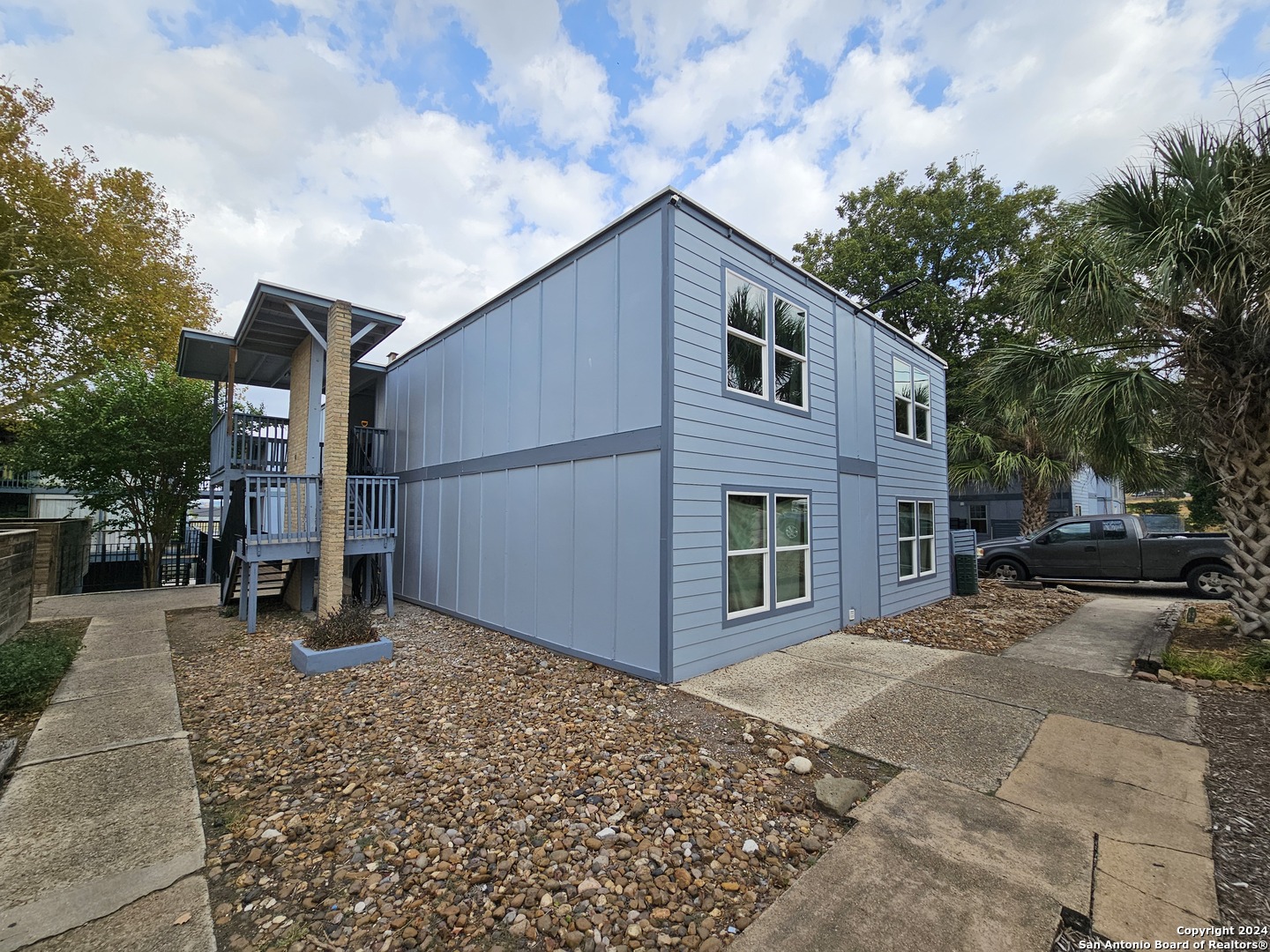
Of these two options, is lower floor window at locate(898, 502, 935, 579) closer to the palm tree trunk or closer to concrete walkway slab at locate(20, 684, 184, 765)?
the palm tree trunk

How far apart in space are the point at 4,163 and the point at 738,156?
612 inches

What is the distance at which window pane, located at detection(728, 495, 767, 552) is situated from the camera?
19.4 ft

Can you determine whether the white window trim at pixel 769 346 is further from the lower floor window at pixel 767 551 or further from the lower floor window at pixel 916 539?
the lower floor window at pixel 916 539

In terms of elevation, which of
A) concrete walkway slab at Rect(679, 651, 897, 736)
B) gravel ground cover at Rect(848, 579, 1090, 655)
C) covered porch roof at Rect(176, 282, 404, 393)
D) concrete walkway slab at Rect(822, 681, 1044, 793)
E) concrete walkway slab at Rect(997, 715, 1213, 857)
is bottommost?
gravel ground cover at Rect(848, 579, 1090, 655)

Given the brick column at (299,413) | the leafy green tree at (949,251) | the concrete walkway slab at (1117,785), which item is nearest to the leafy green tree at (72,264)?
the brick column at (299,413)

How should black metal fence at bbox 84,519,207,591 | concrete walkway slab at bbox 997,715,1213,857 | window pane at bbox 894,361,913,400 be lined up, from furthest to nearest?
black metal fence at bbox 84,519,207,591
window pane at bbox 894,361,913,400
concrete walkway slab at bbox 997,715,1213,857

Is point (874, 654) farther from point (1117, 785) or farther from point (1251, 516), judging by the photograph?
point (1251, 516)

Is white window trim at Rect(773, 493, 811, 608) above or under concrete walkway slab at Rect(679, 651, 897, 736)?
above

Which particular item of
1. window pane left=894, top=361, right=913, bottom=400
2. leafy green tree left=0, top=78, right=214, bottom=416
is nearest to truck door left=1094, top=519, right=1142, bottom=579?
window pane left=894, top=361, right=913, bottom=400

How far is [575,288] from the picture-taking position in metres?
6.41

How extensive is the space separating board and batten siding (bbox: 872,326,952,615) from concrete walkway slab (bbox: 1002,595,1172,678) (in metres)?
1.99

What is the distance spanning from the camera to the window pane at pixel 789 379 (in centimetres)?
690

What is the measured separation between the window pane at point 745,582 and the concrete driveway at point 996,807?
2.47 feet

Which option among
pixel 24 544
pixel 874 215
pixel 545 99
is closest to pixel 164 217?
pixel 24 544
